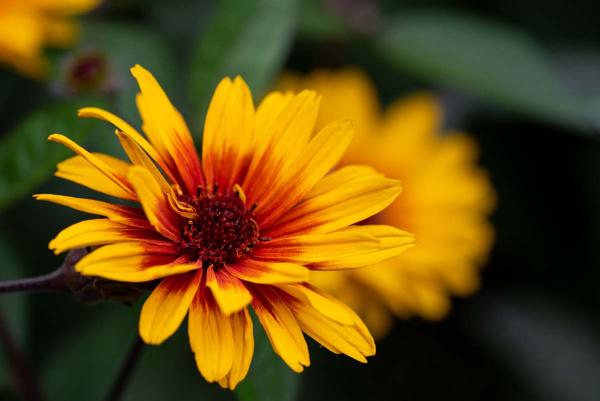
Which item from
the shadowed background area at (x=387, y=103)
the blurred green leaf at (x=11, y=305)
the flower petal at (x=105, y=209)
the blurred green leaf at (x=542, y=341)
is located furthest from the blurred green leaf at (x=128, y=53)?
the blurred green leaf at (x=542, y=341)

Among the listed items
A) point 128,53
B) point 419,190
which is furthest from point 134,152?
point 419,190

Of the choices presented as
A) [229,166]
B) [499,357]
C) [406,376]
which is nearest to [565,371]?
[499,357]

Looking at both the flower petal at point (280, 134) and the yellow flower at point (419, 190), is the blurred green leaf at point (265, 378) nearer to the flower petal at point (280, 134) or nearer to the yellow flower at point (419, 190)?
the flower petal at point (280, 134)

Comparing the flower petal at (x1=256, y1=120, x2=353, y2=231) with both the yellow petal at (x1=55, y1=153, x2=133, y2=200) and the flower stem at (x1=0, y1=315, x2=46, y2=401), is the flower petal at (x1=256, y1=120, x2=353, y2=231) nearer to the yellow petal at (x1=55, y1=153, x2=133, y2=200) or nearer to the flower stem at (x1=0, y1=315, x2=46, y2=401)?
the yellow petal at (x1=55, y1=153, x2=133, y2=200)

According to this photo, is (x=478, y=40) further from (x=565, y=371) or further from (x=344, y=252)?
(x=344, y=252)

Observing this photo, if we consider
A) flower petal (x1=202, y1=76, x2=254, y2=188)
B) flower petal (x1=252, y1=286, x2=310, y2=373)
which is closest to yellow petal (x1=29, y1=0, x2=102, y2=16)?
flower petal (x1=202, y1=76, x2=254, y2=188)
